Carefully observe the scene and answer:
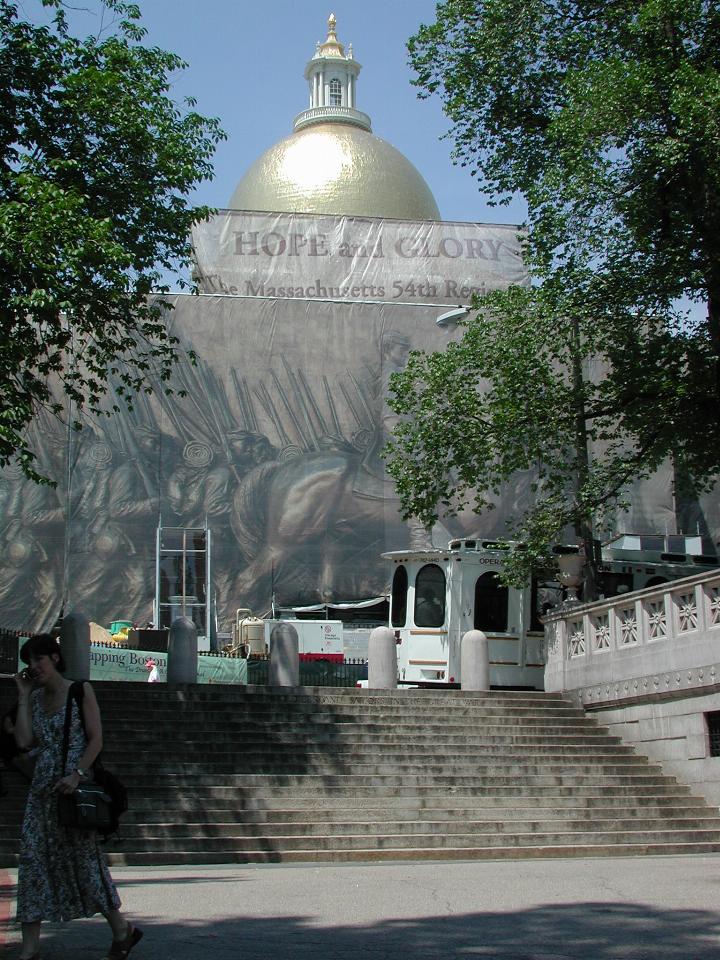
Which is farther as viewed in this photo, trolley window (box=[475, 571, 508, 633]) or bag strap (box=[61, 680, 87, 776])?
trolley window (box=[475, 571, 508, 633])

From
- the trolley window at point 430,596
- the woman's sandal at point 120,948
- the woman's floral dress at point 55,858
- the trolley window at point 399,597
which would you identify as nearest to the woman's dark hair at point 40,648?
the woman's floral dress at point 55,858

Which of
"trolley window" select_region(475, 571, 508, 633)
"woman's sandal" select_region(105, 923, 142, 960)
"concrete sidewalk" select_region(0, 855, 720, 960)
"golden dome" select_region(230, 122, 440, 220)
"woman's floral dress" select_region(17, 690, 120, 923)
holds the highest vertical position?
"golden dome" select_region(230, 122, 440, 220)

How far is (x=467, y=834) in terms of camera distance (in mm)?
14586

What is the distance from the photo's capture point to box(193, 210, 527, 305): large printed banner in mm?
45062

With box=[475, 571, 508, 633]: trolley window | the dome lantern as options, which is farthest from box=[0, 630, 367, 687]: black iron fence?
the dome lantern

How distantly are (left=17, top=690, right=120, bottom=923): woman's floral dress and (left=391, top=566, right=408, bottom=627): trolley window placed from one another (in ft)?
64.8

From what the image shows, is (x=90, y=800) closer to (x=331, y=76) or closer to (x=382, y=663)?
(x=382, y=663)

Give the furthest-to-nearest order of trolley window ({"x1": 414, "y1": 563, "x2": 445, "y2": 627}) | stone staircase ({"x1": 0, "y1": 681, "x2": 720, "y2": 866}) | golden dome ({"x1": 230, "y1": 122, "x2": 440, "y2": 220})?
golden dome ({"x1": 230, "y1": 122, "x2": 440, "y2": 220})
trolley window ({"x1": 414, "y1": 563, "x2": 445, "y2": 627})
stone staircase ({"x1": 0, "y1": 681, "x2": 720, "y2": 866})

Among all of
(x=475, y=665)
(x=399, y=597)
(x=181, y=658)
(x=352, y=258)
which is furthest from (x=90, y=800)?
(x=352, y=258)

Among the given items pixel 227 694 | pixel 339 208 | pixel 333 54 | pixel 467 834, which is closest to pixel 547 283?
pixel 227 694

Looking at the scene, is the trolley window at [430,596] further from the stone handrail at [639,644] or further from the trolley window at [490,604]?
the stone handrail at [639,644]

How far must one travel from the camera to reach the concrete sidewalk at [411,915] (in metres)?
6.84

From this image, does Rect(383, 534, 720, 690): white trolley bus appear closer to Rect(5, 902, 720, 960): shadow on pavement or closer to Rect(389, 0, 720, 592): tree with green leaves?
Rect(389, 0, 720, 592): tree with green leaves

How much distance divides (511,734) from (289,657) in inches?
186
